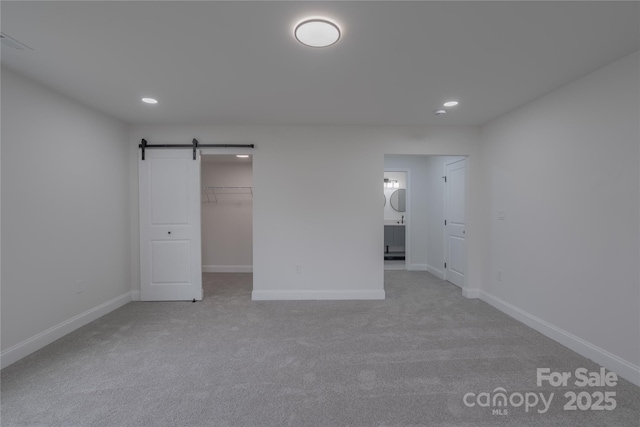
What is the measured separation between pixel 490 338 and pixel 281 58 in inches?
124

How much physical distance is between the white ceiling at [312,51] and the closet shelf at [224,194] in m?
2.54

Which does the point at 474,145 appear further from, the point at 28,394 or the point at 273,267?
the point at 28,394

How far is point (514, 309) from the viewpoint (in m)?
3.04

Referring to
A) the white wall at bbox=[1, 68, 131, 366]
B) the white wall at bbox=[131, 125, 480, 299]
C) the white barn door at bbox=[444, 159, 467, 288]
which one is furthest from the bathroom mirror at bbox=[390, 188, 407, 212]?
the white wall at bbox=[1, 68, 131, 366]

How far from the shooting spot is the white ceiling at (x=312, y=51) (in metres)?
1.52

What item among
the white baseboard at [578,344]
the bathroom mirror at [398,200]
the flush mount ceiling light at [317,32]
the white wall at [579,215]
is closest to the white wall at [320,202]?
the white wall at [579,215]

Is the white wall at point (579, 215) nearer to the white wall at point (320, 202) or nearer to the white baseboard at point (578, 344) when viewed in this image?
the white baseboard at point (578, 344)

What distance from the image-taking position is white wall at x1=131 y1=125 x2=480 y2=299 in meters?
3.63

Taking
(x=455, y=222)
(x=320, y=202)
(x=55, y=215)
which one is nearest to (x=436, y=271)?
(x=455, y=222)

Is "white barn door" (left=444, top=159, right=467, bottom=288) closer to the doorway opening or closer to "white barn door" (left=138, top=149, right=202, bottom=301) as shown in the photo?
the doorway opening

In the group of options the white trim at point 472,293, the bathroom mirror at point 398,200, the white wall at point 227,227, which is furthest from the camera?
the bathroom mirror at point 398,200

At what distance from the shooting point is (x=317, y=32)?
5.52 ft

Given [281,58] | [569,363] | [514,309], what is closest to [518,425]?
[569,363]

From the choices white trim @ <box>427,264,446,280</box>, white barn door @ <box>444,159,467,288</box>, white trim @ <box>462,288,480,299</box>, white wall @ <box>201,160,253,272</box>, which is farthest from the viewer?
white wall @ <box>201,160,253,272</box>
